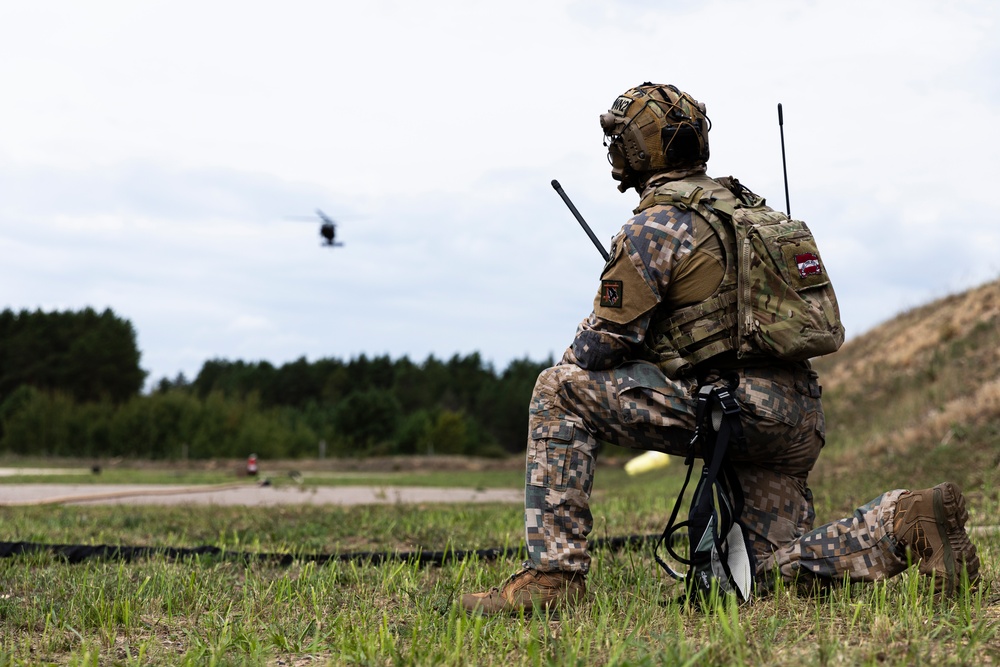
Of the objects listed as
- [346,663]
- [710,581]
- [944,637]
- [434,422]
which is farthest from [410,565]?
[434,422]

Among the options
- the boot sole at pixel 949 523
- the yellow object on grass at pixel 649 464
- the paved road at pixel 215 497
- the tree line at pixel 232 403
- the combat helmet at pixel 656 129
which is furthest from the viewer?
the tree line at pixel 232 403

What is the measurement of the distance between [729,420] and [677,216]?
2.50ft

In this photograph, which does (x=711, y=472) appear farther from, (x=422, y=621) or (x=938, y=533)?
(x=422, y=621)

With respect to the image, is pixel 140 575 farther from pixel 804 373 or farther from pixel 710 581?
pixel 804 373

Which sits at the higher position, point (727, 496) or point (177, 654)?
point (727, 496)

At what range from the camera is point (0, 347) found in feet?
201

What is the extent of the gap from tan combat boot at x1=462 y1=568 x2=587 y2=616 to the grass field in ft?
0.33

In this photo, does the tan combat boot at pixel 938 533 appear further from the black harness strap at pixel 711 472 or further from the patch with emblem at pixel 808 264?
the patch with emblem at pixel 808 264

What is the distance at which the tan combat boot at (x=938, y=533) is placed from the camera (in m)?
3.20

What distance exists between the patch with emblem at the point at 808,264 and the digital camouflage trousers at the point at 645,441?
0.39 m

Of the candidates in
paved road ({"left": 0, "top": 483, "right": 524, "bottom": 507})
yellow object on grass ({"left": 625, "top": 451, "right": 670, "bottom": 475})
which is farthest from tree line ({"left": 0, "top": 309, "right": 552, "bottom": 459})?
paved road ({"left": 0, "top": 483, "right": 524, "bottom": 507})

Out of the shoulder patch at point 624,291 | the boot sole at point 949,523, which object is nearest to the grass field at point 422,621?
the boot sole at point 949,523

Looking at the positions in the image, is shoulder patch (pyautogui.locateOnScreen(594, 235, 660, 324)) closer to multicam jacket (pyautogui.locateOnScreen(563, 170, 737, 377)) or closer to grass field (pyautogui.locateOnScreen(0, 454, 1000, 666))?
multicam jacket (pyautogui.locateOnScreen(563, 170, 737, 377))

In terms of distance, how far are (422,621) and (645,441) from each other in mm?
1056
